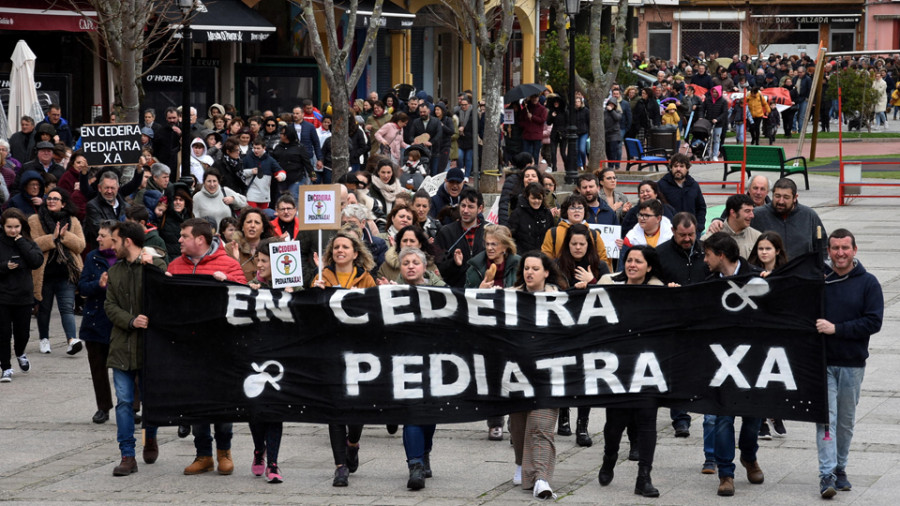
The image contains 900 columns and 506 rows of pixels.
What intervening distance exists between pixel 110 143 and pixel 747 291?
32.8ft

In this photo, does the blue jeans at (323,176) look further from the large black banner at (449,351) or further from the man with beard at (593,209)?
the large black banner at (449,351)

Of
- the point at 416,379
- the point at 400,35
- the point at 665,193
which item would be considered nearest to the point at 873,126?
the point at 400,35

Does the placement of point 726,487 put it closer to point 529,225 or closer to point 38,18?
point 529,225

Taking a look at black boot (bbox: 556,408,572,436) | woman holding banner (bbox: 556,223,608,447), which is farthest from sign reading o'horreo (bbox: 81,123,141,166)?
black boot (bbox: 556,408,572,436)

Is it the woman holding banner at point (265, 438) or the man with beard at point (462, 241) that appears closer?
the woman holding banner at point (265, 438)

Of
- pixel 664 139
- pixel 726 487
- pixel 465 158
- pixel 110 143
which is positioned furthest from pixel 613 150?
pixel 726 487

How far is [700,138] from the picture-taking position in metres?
32.2

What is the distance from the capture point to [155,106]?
2670 centimetres

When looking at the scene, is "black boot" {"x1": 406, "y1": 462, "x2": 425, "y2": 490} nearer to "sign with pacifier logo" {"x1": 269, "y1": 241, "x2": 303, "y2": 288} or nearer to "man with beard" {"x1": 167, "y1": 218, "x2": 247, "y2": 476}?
"man with beard" {"x1": 167, "y1": 218, "x2": 247, "y2": 476}

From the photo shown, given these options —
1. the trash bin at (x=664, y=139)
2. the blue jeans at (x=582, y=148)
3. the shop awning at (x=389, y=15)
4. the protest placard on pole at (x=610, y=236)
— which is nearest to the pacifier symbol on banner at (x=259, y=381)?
the protest placard on pole at (x=610, y=236)

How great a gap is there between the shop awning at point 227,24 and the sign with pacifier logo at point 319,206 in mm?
17797

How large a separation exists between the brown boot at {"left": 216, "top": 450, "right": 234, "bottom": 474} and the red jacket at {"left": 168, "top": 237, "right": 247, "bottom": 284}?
1.16 metres

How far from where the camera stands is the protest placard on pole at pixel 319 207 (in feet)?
32.7

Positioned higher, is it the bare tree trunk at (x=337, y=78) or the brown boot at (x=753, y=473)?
the bare tree trunk at (x=337, y=78)
